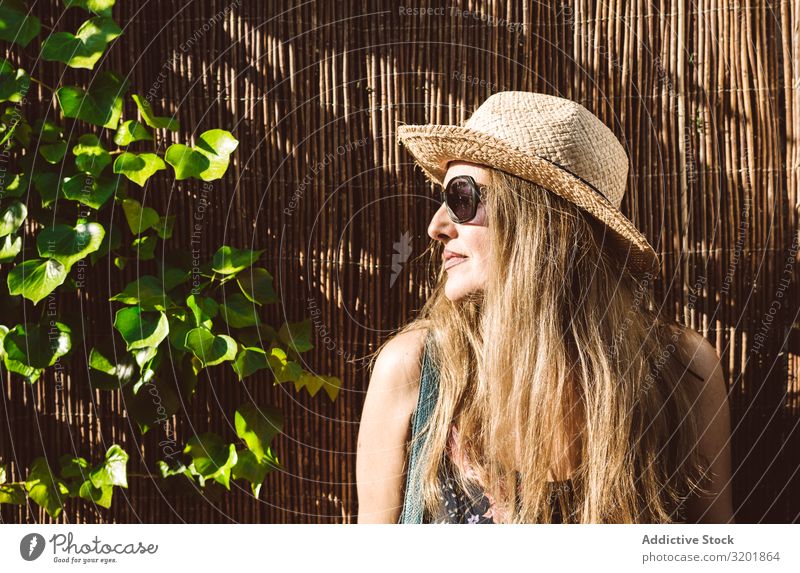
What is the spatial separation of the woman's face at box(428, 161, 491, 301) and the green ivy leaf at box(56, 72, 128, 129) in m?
0.62

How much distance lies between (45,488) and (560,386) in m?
1.02

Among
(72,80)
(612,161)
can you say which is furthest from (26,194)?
(612,161)

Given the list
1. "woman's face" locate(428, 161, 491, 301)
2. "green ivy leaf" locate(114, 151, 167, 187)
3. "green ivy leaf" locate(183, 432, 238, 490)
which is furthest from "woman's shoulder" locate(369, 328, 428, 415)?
"green ivy leaf" locate(114, 151, 167, 187)

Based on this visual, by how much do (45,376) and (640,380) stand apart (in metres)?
1.18

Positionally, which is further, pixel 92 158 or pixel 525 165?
pixel 92 158

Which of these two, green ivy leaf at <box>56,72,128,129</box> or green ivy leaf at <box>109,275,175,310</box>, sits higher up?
green ivy leaf at <box>56,72,128,129</box>

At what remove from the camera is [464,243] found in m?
1.14

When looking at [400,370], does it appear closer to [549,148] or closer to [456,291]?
[456,291]

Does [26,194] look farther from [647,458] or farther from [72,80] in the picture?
[647,458]

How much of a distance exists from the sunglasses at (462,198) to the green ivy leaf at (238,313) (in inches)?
17.0

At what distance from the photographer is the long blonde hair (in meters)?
1.14

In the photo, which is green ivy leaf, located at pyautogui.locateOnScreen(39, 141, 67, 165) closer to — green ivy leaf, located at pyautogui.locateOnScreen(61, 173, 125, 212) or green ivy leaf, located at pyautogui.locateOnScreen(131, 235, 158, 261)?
green ivy leaf, located at pyautogui.locateOnScreen(61, 173, 125, 212)

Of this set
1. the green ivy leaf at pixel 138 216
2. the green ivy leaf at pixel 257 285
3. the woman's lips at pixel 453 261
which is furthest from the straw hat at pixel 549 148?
the green ivy leaf at pixel 138 216

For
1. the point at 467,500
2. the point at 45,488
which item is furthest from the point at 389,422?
the point at 45,488
